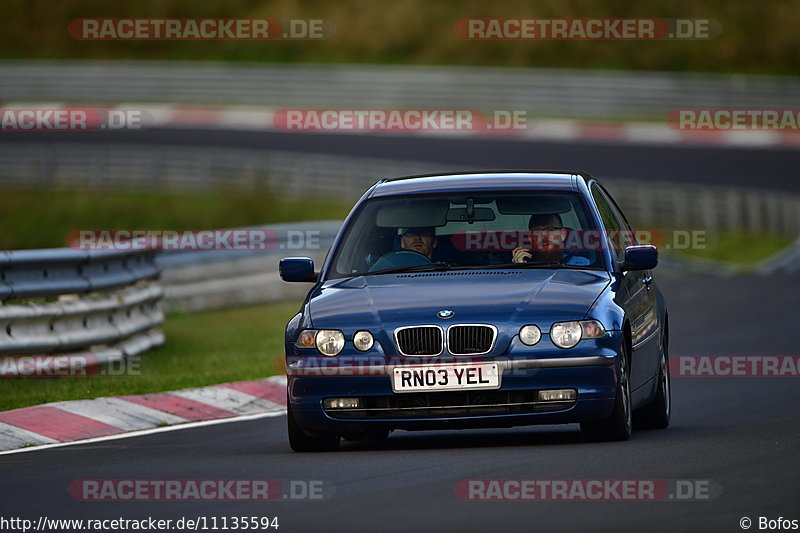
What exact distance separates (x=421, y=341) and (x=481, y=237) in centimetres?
120

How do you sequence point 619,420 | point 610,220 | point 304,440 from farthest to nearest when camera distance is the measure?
point 610,220, point 304,440, point 619,420

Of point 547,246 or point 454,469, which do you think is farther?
point 547,246

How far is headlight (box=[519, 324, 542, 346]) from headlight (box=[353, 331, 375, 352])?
0.77 m

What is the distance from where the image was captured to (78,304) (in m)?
13.6

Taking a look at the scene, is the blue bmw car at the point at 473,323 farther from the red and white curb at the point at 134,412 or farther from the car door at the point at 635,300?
the red and white curb at the point at 134,412

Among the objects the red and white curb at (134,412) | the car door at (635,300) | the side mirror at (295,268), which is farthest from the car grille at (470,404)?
the red and white curb at (134,412)

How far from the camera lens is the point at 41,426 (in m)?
10.8

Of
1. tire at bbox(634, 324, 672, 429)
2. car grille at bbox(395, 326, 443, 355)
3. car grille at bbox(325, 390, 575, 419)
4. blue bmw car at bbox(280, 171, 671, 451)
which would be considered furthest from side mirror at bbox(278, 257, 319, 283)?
tire at bbox(634, 324, 672, 429)

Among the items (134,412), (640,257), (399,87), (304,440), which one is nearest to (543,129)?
(399,87)

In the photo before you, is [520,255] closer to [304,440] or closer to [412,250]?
[412,250]

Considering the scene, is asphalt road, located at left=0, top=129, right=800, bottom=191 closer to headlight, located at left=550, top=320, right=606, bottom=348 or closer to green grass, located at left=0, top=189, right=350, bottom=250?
green grass, located at left=0, top=189, right=350, bottom=250

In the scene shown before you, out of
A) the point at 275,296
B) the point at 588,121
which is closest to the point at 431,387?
the point at 275,296

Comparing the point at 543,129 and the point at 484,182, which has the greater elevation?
the point at 543,129

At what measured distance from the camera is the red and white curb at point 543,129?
3653cm
